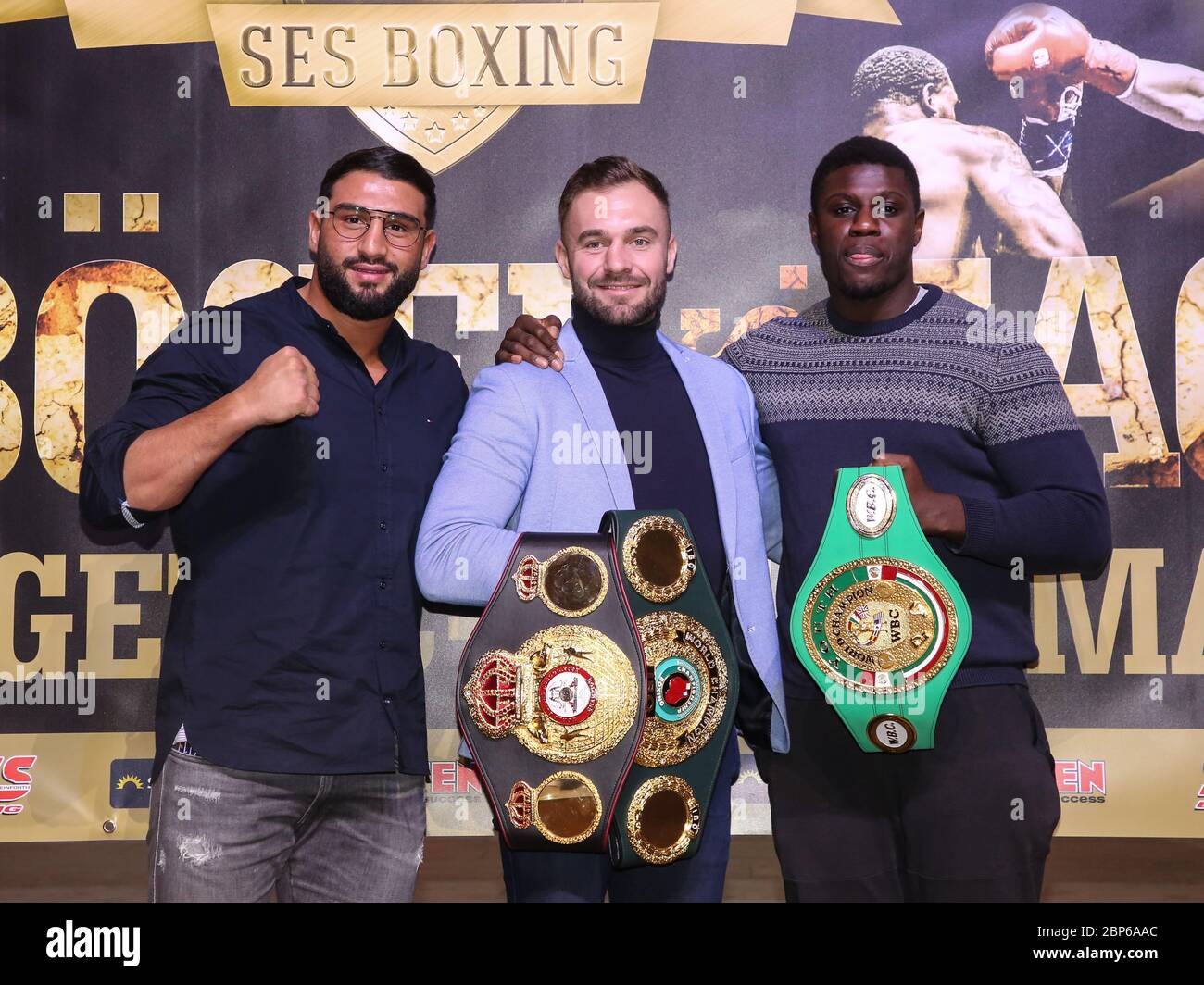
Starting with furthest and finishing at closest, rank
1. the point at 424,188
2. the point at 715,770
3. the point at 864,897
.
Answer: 1. the point at 424,188
2. the point at 864,897
3. the point at 715,770

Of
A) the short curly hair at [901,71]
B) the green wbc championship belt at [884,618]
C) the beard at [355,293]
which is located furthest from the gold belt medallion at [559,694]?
the short curly hair at [901,71]

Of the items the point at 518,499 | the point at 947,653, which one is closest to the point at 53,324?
the point at 518,499

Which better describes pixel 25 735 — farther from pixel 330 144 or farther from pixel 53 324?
pixel 330 144

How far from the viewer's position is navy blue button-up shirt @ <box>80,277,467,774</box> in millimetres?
1894

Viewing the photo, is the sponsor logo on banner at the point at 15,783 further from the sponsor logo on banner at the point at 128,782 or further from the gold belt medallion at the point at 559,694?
the gold belt medallion at the point at 559,694

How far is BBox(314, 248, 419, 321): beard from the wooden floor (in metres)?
1.55

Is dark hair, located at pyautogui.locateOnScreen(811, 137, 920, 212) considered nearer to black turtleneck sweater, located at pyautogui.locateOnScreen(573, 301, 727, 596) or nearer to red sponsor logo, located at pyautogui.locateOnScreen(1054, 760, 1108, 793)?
black turtleneck sweater, located at pyautogui.locateOnScreen(573, 301, 727, 596)

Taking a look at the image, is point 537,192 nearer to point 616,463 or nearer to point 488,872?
point 616,463

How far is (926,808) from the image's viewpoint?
6.26 ft

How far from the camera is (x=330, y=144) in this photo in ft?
9.50

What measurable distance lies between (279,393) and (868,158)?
3.98 ft

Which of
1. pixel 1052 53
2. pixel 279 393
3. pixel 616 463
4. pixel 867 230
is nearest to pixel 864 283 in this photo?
pixel 867 230

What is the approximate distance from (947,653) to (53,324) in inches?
96.9

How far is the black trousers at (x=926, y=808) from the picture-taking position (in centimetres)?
188
